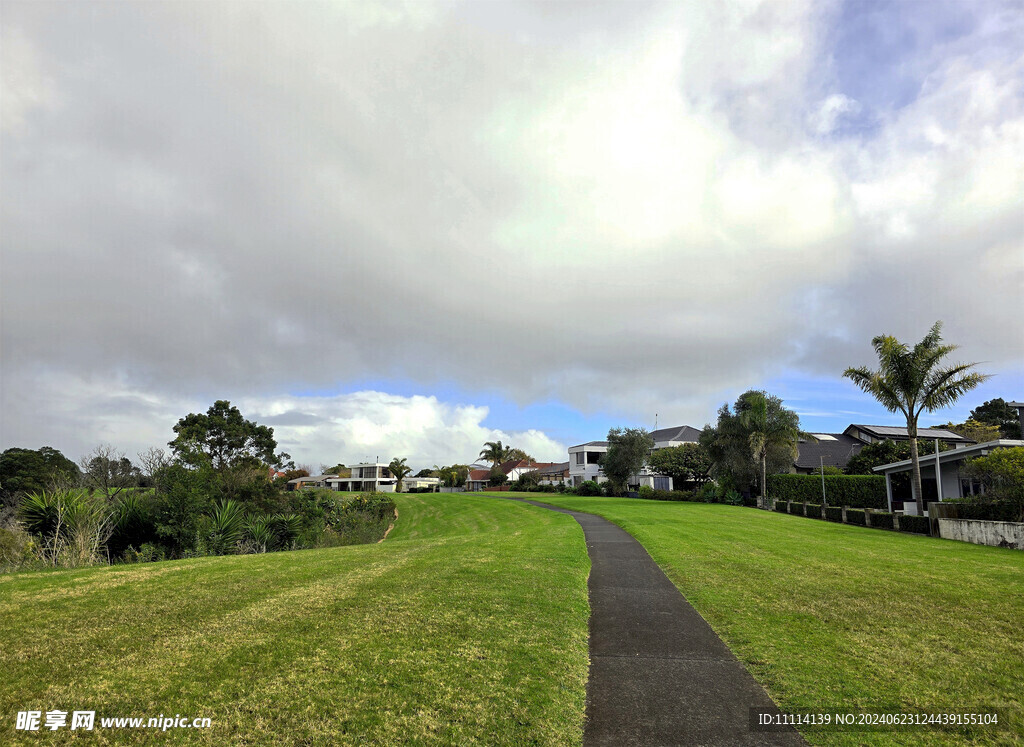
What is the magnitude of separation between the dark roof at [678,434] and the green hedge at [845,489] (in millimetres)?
29069

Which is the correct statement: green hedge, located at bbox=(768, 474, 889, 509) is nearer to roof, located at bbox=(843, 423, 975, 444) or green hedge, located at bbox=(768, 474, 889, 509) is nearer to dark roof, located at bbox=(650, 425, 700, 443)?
roof, located at bbox=(843, 423, 975, 444)

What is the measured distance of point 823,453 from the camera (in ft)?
179

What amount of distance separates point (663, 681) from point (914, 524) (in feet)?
86.4

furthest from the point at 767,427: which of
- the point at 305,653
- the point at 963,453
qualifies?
A: the point at 305,653

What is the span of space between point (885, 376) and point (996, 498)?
7900mm

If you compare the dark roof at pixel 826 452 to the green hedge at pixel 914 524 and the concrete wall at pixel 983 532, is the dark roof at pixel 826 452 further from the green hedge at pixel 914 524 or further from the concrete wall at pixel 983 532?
the concrete wall at pixel 983 532

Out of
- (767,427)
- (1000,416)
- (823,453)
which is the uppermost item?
(1000,416)

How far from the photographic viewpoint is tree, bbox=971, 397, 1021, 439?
72156 millimetres

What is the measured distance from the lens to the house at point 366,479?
107m

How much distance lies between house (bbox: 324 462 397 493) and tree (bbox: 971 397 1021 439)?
94658 millimetres

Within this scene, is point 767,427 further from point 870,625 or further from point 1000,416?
point 1000,416

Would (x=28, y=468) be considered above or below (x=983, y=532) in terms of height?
above

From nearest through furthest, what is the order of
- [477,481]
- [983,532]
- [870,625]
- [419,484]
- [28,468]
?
[870,625] < [983,532] < [28,468] < [477,481] < [419,484]

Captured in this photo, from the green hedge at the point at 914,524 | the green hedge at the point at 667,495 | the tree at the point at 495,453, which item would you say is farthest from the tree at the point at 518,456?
the green hedge at the point at 914,524
